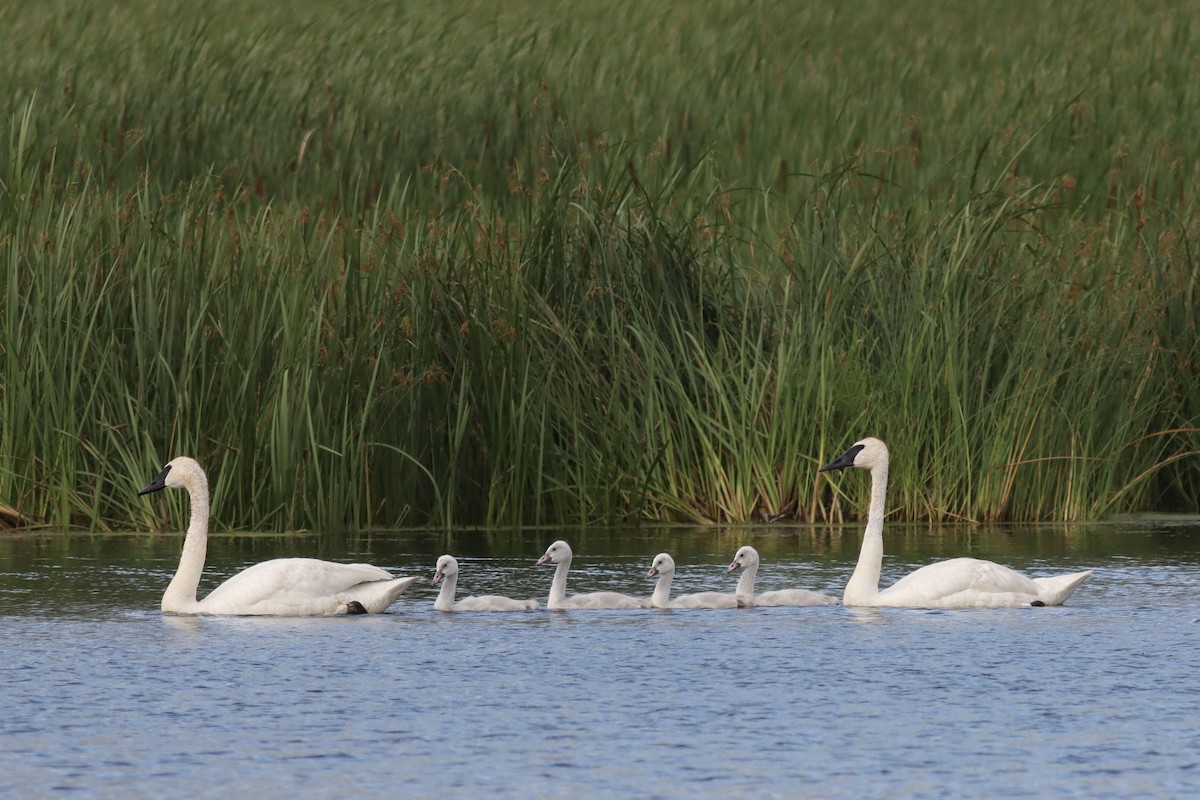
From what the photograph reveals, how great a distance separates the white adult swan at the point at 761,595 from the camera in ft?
38.0

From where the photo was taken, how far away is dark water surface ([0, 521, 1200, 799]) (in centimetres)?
709

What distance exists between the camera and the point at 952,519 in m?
15.7

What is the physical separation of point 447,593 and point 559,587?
629 mm

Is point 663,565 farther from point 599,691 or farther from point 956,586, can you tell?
point 599,691

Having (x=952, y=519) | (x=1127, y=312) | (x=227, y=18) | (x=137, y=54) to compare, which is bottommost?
(x=952, y=519)

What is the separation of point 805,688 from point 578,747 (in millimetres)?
1578

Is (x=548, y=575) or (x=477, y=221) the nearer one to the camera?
(x=548, y=575)

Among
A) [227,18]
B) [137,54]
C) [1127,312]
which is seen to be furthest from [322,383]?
[227,18]

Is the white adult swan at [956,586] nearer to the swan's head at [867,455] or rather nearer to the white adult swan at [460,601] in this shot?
the swan's head at [867,455]

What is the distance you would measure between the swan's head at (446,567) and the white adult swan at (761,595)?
153 cm

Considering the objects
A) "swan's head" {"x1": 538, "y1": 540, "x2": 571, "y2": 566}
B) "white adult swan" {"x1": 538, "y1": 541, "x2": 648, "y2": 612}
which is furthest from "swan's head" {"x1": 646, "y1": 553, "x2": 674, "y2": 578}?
"swan's head" {"x1": 538, "y1": 540, "x2": 571, "y2": 566}

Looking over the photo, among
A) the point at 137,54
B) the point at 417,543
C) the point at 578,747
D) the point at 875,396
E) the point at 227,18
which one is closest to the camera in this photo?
the point at 578,747

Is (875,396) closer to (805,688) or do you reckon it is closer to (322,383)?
(322,383)

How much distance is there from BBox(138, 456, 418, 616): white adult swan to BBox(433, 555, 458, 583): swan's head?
0.13 m
